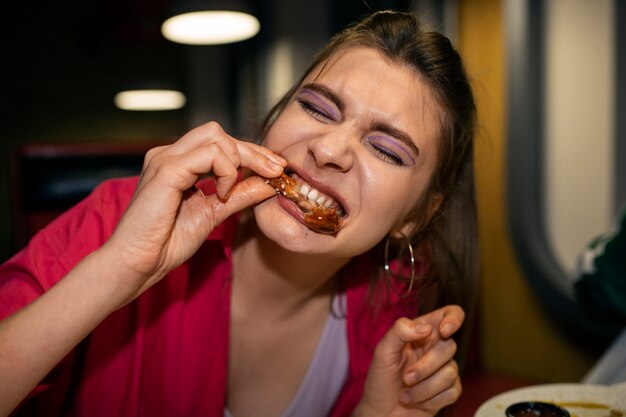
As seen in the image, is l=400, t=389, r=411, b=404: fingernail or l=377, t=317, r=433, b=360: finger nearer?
l=377, t=317, r=433, b=360: finger

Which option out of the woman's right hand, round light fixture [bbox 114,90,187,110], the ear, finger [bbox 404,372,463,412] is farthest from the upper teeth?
round light fixture [bbox 114,90,187,110]

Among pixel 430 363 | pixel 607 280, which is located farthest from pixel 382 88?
pixel 607 280

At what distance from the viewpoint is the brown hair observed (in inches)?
57.2

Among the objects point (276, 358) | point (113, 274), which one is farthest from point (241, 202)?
point (276, 358)

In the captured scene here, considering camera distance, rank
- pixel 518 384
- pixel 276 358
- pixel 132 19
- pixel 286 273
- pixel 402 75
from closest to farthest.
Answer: pixel 402 75 → pixel 286 273 → pixel 276 358 → pixel 518 384 → pixel 132 19

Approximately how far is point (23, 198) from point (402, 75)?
159 cm

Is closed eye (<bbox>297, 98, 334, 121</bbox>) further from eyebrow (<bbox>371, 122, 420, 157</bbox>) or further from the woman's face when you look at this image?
eyebrow (<bbox>371, 122, 420, 157</bbox>)

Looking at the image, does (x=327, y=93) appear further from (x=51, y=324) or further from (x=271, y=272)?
(x=51, y=324)

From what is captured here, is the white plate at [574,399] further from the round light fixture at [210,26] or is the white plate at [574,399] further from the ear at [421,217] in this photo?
the round light fixture at [210,26]

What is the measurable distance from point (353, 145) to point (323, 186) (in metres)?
0.12

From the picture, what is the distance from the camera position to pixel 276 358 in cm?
171

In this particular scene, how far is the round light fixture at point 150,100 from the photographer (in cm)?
691

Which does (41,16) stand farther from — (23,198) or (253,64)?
(23,198)

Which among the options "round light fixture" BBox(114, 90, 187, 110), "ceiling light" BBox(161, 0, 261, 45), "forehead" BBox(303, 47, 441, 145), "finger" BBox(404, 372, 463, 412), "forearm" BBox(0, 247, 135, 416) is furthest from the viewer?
"round light fixture" BBox(114, 90, 187, 110)
